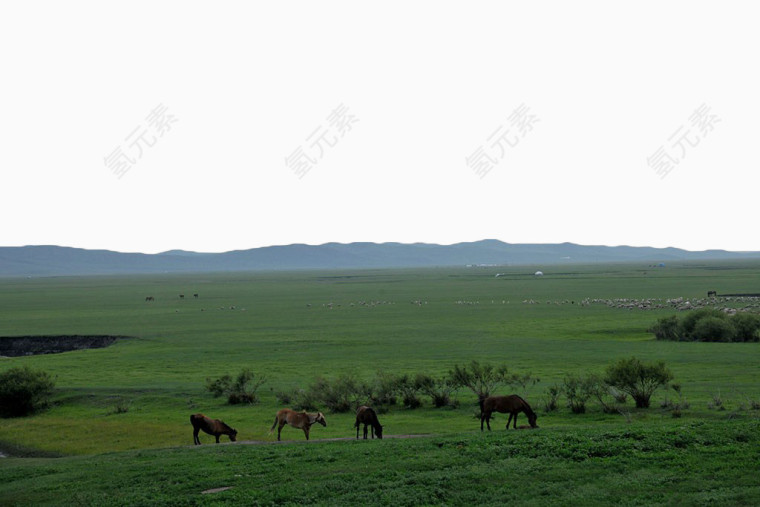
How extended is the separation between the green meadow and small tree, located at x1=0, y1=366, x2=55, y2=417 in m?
1.04

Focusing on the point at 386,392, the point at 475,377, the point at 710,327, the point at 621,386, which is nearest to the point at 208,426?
the point at 386,392

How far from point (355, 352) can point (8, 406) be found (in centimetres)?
2215

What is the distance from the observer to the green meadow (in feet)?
45.1

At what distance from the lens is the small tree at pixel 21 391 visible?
30828 millimetres

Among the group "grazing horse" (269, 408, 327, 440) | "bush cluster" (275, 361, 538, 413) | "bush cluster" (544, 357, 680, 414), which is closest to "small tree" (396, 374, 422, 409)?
Result: "bush cluster" (275, 361, 538, 413)

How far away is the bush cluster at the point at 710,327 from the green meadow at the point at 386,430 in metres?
3.05

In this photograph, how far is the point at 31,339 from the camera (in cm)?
6212

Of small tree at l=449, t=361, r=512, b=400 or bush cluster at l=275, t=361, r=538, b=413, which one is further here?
small tree at l=449, t=361, r=512, b=400

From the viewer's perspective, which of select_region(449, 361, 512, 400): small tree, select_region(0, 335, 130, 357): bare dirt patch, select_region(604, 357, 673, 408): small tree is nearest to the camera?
select_region(604, 357, 673, 408): small tree

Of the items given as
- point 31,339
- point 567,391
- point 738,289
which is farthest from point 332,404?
point 738,289

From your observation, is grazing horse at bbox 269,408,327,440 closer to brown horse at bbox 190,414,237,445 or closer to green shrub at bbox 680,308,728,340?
brown horse at bbox 190,414,237,445

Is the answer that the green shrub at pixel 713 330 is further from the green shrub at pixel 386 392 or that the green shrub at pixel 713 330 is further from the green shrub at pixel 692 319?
the green shrub at pixel 386 392

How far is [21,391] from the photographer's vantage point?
31078mm

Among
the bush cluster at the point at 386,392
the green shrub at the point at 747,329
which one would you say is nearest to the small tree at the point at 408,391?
the bush cluster at the point at 386,392
